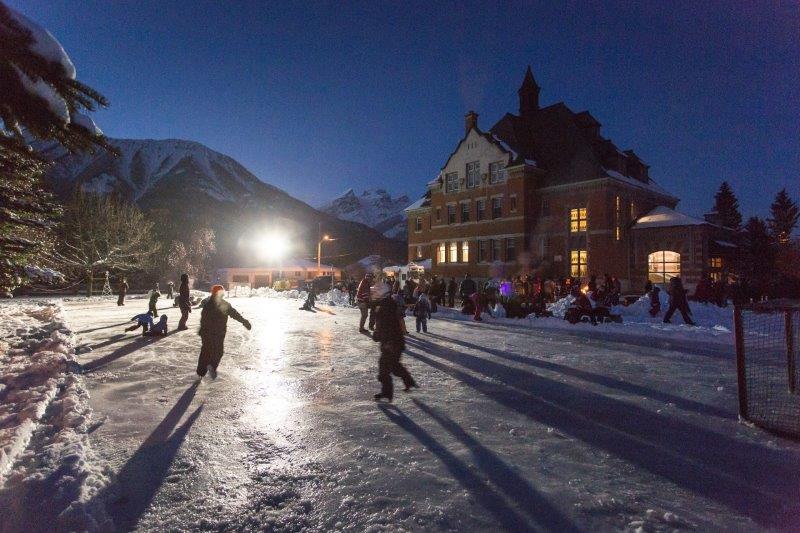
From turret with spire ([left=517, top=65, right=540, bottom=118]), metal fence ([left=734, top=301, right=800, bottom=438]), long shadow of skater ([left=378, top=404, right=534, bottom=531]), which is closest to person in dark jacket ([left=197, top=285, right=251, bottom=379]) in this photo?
long shadow of skater ([left=378, top=404, right=534, bottom=531])

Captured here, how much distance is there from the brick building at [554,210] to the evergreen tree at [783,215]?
124 feet

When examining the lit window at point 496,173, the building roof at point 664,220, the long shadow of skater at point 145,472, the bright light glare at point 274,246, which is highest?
the lit window at point 496,173

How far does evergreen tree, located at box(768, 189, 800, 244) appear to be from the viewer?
5816cm

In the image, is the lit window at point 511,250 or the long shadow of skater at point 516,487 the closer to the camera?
the long shadow of skater at point 516,487

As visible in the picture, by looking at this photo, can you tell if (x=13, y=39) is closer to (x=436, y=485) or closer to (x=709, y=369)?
(x=436, y=485)

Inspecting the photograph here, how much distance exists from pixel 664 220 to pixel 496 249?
37.2 feet

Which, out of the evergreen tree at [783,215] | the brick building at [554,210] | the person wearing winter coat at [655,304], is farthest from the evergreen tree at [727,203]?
the person wearing winter coat at [655,304]

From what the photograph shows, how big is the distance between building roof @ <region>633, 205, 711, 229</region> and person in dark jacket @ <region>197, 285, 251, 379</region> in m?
27.5

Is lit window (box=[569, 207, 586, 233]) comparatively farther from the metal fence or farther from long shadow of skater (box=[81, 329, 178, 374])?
long shadow of skater (box=[81, 329, 178, 374])

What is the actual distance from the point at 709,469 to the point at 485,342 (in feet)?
25.3

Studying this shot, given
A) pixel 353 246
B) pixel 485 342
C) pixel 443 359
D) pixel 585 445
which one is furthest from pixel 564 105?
pixel 353 246

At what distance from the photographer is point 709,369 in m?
8.26

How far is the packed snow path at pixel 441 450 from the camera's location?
3.10 meters

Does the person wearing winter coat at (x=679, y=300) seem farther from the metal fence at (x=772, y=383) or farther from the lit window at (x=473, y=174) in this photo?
the lit window at (x=473, y=174)
